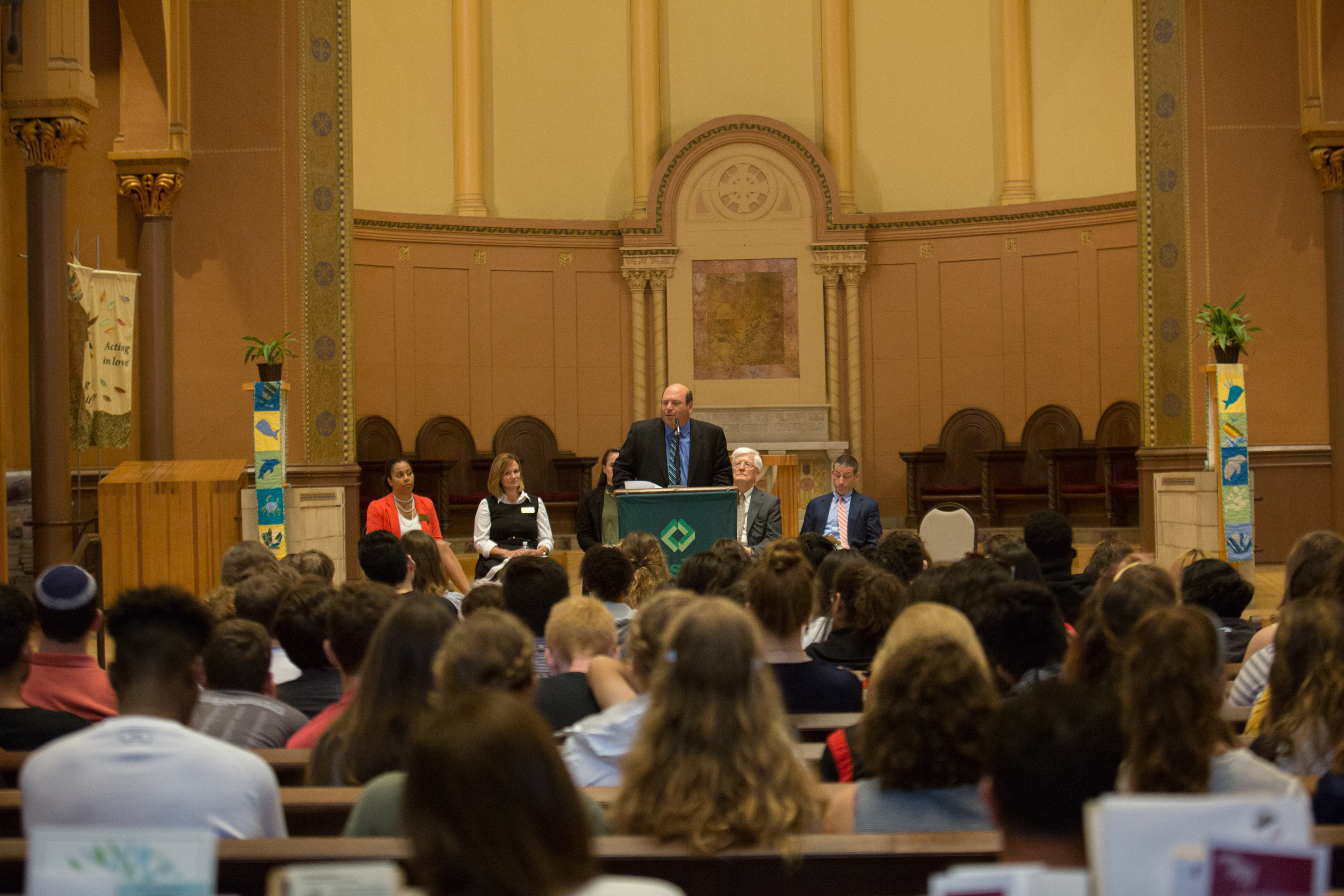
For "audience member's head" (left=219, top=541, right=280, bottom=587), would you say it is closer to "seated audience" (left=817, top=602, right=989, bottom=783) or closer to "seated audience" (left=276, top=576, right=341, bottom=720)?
"seated audience" (left=276, top=576, right=341, bottom=720)

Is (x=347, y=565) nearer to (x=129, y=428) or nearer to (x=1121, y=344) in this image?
(x=129, y=428)

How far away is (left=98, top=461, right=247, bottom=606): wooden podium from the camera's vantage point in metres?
7.89

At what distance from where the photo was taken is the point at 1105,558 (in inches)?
209

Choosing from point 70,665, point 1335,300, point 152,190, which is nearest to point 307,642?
point 70,665

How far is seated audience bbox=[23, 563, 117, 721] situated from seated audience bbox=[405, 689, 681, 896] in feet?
7.59

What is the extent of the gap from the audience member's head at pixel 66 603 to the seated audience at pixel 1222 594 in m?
3.14

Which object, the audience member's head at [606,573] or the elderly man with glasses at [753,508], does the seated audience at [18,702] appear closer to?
the audience member's head at [606,573]

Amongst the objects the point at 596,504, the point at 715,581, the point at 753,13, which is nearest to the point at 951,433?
the point at 753,13

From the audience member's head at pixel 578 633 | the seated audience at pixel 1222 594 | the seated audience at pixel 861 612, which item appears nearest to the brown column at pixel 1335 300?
the seated audience at pixel 1222 594

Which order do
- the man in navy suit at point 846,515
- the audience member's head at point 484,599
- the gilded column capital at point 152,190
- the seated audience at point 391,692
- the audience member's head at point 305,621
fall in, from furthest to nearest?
the gilded column capital at point 152,190 < the man in navy suit at point 846,515 < the audience member's head at point 484,599 < the audience member's head at point 305,621 < the seated audience at point 391,692

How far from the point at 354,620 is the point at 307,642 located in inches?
24.1

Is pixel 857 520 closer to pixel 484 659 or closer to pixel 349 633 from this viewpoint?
pixel 349 633

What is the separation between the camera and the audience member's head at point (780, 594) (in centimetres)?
338

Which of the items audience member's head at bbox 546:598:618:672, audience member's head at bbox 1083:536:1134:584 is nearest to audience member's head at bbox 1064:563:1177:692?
audience member's head at bbox 546:598:618:672
